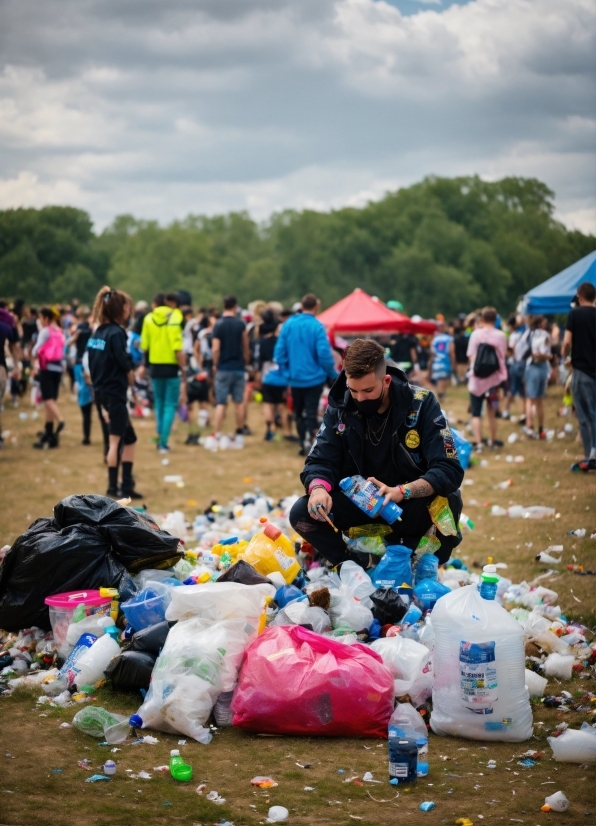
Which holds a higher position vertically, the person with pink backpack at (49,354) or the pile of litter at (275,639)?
the person with pink backpack at (49,354)

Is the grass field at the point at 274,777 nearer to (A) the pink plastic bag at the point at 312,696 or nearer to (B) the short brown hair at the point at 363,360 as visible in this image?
(A) the pink plastic bag at the point at 312,696

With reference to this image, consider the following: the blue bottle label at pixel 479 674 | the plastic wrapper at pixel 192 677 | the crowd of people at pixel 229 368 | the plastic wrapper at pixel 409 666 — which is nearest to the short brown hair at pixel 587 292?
the crowd of people at pixel 229 368

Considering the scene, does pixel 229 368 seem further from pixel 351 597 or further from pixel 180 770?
pixel 180 770

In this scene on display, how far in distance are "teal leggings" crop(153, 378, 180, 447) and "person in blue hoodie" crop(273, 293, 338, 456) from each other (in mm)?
1502

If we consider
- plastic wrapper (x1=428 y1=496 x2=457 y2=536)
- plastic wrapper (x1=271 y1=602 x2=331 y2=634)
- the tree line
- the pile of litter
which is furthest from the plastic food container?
the tree line

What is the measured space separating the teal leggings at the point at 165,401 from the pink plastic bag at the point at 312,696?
8.07 metres

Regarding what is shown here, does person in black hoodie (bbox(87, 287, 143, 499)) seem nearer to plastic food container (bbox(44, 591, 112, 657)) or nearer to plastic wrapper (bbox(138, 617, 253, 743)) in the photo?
plastic food container (bbox(44, 591, 112, 657))

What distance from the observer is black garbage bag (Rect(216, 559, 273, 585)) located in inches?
193

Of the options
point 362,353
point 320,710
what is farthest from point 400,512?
point 320,710

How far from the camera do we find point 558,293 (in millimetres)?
14055

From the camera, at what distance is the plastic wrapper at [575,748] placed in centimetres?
367

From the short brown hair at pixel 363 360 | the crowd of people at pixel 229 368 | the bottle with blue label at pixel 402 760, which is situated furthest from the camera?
the crowd of people at pixel 229 368

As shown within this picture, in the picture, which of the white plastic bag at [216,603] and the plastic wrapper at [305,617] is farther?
the plastic wrapper at [305,617]

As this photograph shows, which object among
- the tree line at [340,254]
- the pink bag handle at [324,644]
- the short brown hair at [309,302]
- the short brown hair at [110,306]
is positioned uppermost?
the tree line at [340,254]
